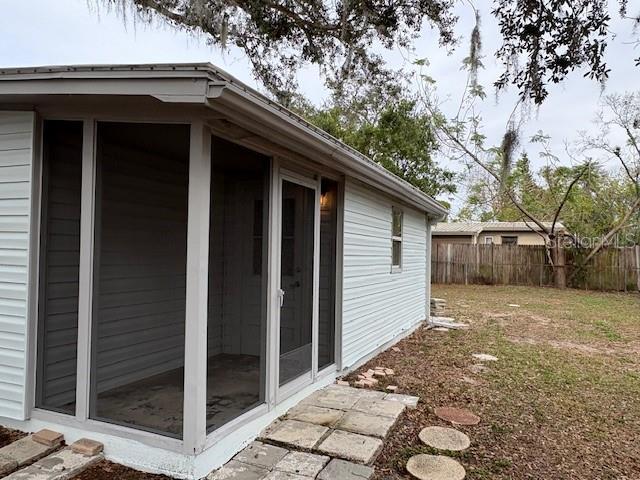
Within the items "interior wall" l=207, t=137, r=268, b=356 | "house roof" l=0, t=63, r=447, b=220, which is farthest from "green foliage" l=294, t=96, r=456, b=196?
"house roof" l=0, t=63, r=447, b=220

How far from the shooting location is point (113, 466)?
9.25ft

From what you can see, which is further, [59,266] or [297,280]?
[297,280]

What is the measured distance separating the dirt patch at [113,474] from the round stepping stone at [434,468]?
1.53 meters

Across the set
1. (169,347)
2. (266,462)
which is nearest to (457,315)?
(169,347)

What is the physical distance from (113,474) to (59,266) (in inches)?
55.8

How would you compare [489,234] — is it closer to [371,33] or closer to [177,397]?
[371,33]

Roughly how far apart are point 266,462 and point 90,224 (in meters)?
1.90

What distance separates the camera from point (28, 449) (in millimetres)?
2883

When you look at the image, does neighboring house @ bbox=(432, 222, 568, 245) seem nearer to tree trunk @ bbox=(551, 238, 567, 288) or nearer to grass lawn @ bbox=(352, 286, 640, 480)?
tree trunk @ bbox=(551, 238, 567, 288)

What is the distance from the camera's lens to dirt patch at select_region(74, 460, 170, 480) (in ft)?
8.84

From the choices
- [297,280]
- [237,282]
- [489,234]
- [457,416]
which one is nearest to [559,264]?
[489,234]

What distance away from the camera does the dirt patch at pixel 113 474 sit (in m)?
2.70

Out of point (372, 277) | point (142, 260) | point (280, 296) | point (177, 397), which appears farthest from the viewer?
point (372, 277)

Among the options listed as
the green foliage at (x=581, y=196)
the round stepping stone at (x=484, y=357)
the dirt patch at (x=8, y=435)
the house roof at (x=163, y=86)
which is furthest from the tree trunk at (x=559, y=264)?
the dirt patch at (x=8, y=435)
